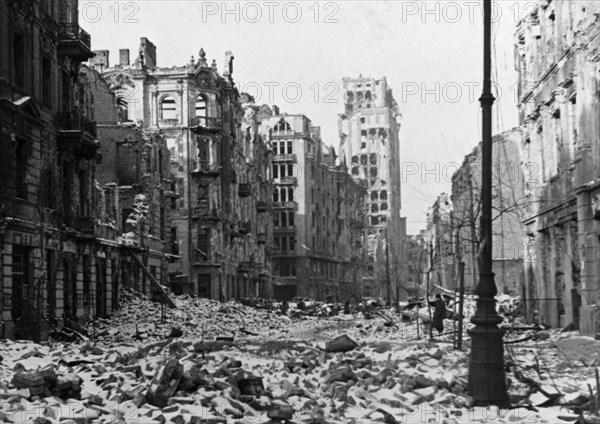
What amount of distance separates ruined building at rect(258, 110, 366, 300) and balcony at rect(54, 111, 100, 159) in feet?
202

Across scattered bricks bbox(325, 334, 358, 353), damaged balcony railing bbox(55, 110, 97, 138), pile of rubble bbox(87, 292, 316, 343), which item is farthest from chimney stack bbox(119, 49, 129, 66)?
scattered bricks bbox(325, 334, 358, 353)

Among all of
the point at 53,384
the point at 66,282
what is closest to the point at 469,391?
the point at 53,384

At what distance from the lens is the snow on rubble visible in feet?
41.2

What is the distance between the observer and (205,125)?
63.6 metres

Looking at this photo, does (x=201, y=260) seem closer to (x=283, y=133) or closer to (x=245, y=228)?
(x=245, y=228)

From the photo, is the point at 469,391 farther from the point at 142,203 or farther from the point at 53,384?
the point at 142,203

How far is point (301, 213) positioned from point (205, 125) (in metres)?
35.3

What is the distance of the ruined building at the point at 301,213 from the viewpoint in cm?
9588

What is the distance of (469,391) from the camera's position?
12.8 m

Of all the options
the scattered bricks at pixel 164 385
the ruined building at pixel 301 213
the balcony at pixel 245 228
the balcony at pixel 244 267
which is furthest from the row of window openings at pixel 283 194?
the scattered bricks at pixel 164 385

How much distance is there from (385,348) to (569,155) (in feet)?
36.6

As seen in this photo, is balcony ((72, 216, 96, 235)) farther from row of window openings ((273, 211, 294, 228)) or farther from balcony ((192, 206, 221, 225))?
row of window openings ((273, 211, 294, 228))

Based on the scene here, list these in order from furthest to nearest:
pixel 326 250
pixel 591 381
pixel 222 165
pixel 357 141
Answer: pixel 357 141
pixel 326 250
pixel 222 165
pixel 591 381

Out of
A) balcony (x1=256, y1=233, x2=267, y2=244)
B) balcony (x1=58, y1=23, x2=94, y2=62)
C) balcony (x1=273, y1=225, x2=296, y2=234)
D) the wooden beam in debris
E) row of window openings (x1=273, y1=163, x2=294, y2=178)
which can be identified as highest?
row of window openings (x1=273, y1=163, x2=294, y2=178)
